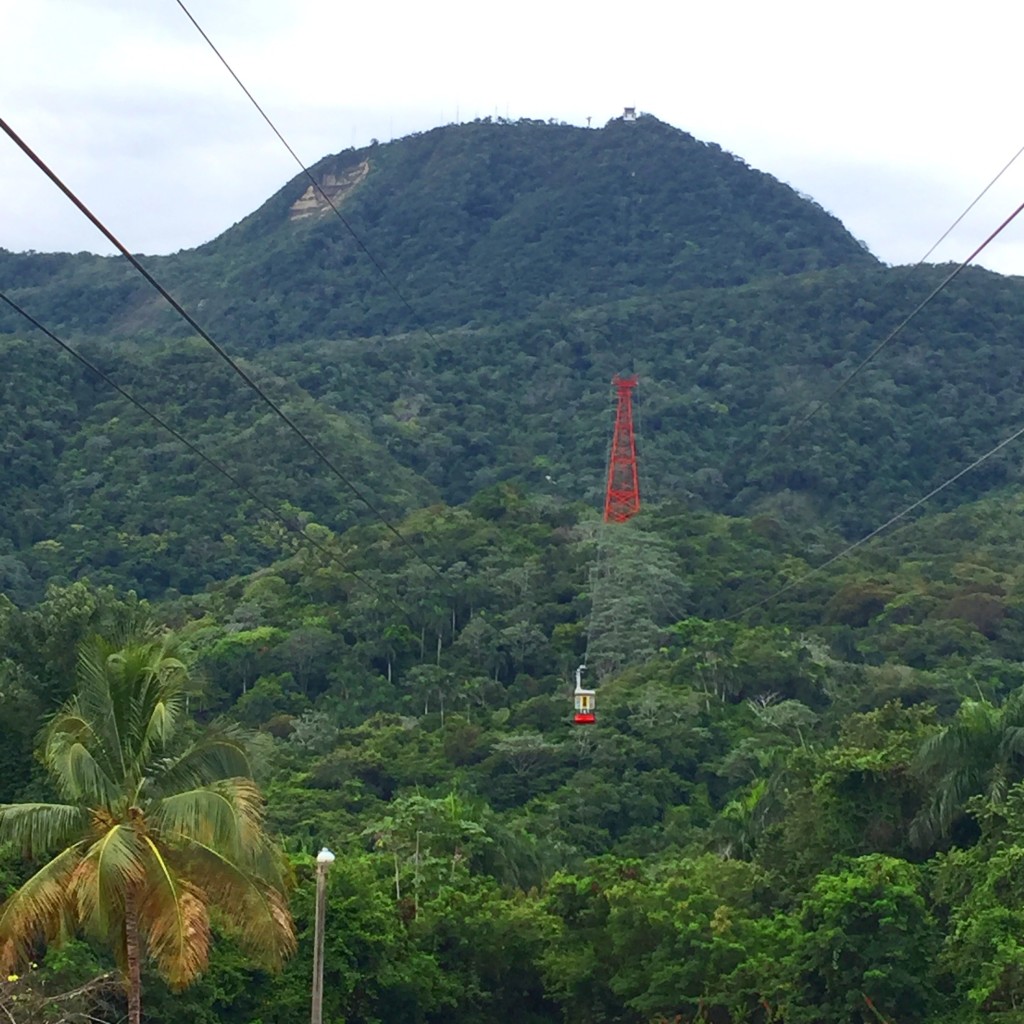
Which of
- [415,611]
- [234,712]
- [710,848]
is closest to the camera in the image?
[710,848]

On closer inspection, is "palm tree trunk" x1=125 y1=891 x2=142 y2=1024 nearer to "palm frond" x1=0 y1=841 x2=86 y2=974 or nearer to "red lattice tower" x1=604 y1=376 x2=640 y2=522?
"palm frond" x1=0 y1=841 x2=86 y2=974

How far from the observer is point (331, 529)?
244 feet

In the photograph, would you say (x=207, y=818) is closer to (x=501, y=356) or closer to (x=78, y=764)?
(x=78, y=764)

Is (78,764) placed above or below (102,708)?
below

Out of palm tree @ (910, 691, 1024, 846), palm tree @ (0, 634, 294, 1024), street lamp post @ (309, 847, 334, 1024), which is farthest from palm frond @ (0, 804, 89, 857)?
palm tree @ (910, 691, 1024, 846)

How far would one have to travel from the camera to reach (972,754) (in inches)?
959

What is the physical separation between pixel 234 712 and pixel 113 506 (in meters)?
24.4

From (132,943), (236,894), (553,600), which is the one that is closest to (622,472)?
(553,600)

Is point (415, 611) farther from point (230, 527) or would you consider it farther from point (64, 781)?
point (64, 781)

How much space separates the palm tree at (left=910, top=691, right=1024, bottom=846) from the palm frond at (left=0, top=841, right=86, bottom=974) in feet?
45.1

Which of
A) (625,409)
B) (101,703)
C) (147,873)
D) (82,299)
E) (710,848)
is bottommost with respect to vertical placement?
(710,848)

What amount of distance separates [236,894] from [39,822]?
1860 millimetres

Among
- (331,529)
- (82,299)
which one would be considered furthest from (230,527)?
(82,299)

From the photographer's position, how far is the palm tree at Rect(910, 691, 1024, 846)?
78.4ft
